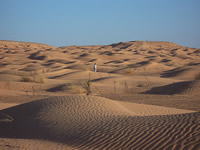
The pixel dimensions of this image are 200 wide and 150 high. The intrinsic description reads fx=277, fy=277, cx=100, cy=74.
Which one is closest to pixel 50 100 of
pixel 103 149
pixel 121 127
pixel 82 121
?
pixel 82 121

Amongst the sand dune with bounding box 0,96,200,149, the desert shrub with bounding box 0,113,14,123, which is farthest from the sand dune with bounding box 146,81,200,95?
the desert shrub with bounding box 0,113,14,123

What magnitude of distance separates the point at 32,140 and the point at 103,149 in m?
1.99

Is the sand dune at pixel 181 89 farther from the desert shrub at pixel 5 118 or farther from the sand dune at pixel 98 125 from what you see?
the desert shrub at pixel 5 118

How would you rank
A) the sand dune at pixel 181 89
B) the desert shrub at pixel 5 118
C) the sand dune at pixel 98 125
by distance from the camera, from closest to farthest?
the sand dune at pixel 98 125 → the desert shrub at pixel 5 118 → the sand dune at pixel 181 89

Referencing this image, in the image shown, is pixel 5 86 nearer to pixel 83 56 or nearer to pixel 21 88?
pixel 21 88

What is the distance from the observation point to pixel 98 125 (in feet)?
21.5

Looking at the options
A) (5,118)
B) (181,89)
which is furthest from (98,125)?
(181,89)

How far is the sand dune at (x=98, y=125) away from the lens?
5.07m

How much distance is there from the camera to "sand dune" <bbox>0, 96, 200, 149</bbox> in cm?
507

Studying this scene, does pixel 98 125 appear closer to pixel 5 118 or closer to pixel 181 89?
pixel 5 118

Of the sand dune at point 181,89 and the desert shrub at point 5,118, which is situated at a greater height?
the sand dune at point 181,89

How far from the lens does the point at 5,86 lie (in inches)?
656

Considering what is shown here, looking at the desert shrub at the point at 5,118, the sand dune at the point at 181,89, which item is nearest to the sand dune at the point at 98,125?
the desert shrub at the point at 5,118

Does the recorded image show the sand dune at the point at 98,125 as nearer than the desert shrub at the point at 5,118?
Yes
